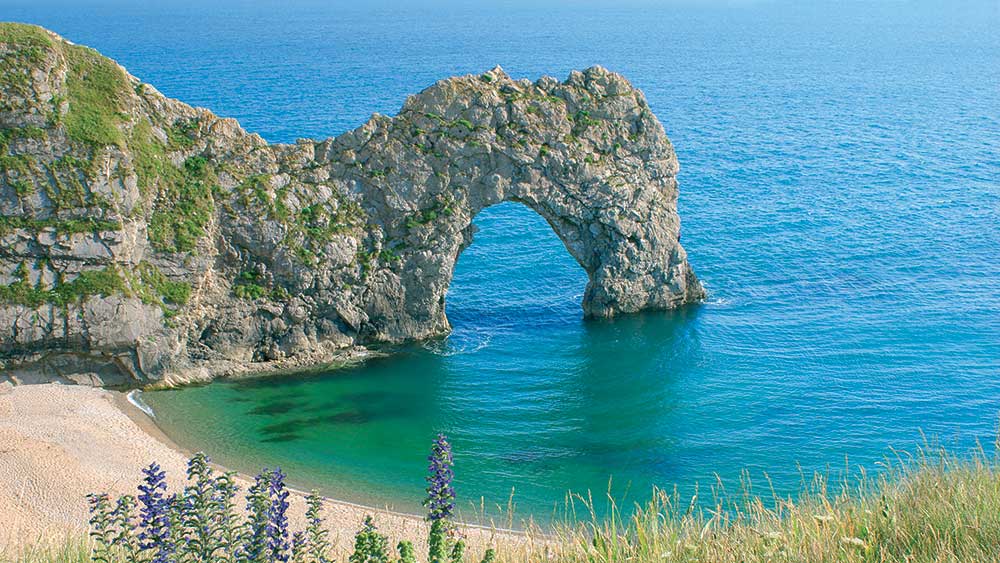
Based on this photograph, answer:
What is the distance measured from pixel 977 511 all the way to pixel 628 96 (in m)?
39.1

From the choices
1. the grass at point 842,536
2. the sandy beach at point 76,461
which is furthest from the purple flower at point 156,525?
the sandy beach at point 76,461

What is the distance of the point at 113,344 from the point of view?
42.6 meters

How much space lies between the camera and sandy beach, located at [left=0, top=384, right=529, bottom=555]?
3394 cm

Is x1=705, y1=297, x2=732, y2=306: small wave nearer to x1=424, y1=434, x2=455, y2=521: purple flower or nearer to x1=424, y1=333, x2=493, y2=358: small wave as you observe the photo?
x1=424, y1=333, x2=493, y2=358: small wave

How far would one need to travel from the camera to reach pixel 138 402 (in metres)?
42.9

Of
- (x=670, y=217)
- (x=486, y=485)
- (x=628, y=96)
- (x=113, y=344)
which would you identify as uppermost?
(x=628, y=96)

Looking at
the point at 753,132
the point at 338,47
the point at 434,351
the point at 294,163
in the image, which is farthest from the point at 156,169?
the point at 338,47

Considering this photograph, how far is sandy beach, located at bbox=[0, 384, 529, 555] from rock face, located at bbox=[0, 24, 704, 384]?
2.15 metres

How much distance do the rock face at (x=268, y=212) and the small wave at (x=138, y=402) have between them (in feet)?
2.29

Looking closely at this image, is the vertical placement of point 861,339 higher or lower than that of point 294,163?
lower

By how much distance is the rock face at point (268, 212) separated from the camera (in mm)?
41812

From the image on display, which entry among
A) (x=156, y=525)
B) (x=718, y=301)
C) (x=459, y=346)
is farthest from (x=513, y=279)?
(x=156, y=525)

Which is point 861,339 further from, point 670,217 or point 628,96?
point 628,96

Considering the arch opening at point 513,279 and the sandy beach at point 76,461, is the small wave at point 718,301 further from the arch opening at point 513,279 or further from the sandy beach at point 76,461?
the sandy beach at point 76,461
